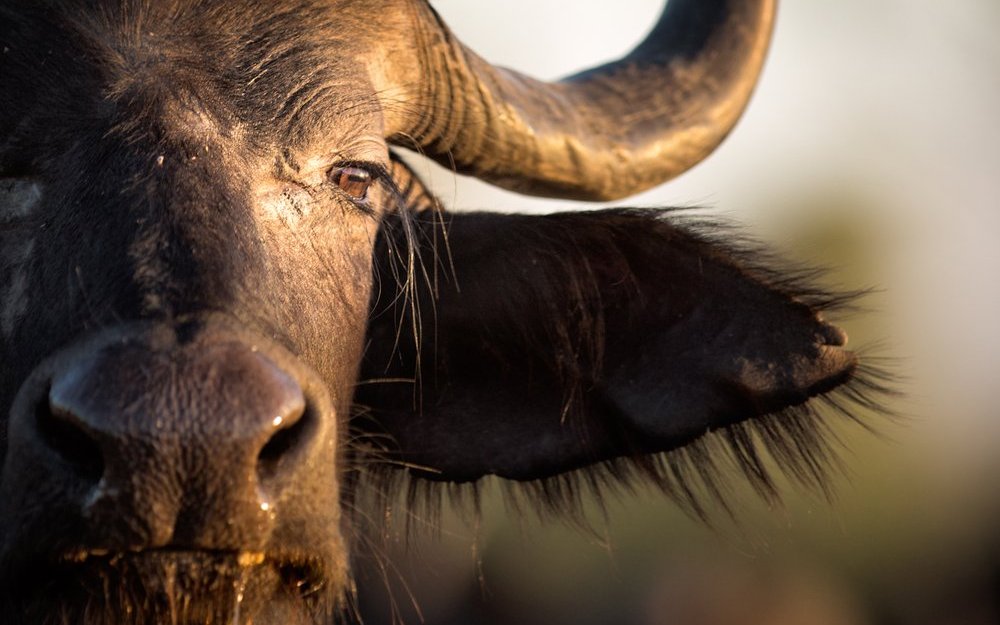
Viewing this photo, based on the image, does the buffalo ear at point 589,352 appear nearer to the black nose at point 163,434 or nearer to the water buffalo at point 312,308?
the water buffalo at point 312,308

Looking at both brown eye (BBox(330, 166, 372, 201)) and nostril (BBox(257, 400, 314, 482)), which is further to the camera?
brown eye (BBox(330, 166, 372, 201))

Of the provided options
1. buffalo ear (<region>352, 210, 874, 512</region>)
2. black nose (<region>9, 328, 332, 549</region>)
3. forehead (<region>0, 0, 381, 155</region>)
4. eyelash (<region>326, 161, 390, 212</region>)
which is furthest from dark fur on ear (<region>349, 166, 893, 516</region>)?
black nose (<region>9, 328, 332, 549</region>)

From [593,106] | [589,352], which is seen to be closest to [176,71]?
[589,352]

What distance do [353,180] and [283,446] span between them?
105 cm

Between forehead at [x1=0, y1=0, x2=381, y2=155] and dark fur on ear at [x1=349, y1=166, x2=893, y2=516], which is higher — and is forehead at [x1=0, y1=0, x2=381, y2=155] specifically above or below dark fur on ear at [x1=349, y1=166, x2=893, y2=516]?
above

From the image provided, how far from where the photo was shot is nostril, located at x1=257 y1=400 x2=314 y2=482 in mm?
2422

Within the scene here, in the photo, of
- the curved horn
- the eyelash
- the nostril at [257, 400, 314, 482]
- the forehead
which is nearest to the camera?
the nostril at [257, 400, 314, 482]

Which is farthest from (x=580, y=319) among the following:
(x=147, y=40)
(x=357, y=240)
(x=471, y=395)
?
(x=147, y=40)

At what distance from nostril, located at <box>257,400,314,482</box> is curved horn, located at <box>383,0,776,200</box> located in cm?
141

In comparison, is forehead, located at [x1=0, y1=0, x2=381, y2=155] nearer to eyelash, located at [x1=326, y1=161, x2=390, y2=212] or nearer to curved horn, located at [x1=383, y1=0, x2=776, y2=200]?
eyelash, located at [x1=326, y1=161, x2=390, y2=212]

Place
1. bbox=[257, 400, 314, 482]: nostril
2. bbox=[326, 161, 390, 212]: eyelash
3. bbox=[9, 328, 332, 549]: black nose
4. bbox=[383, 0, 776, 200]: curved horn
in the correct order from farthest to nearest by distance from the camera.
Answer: bbox=[383, 0, 776, 200]: curved horn
bbox=[326, 161, 390, 212]: eyelash
bbox=[257, 400, 314, 482]: nostril
bbox=[9, 328, 332, 549]: black nose

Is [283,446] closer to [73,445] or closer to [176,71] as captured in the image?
[73,445]

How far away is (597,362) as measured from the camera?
3.49m

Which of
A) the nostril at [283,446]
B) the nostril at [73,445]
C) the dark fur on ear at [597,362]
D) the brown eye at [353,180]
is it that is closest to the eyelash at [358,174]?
the brown eye at [353,180]
